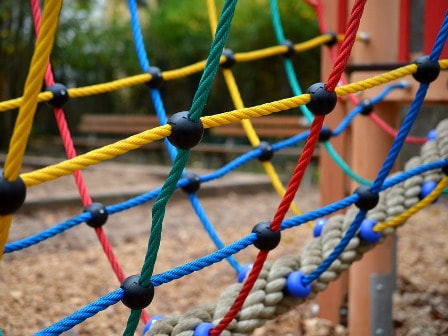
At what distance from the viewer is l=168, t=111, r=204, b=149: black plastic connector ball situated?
63 centimetres

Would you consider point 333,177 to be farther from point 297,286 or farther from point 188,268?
point 188,268

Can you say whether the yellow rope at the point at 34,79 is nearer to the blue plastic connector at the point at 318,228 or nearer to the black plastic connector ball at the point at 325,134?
the blue plastic connector at the point at 318,228

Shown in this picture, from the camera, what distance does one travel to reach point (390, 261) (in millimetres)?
1324

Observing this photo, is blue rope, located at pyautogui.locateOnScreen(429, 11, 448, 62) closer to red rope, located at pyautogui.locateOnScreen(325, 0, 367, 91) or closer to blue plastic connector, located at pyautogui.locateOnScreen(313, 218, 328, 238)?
red rope, located at pyautogui.locateOnScreen(325, 0, 367, 91)

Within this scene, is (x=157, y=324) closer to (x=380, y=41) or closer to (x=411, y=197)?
(x=411, y=197)

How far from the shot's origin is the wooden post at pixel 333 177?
1523 mm

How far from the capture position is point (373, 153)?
4.38 feet

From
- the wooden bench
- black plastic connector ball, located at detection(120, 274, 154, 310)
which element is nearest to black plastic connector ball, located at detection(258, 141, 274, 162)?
black plastic connector ball, located at detection(120, 274, 154, 310)

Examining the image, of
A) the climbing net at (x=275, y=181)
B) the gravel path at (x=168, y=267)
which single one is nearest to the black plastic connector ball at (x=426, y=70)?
the climbing net at (x=275, y=181)

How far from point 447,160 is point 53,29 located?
2.67ft

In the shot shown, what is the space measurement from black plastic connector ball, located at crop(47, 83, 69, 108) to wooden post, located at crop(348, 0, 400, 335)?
0.68 meters

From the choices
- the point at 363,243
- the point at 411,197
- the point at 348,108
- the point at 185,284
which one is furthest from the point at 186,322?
the point at 185,284

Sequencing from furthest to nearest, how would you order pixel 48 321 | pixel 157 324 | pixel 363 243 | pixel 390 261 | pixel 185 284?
pixel 185 284, pixel 48 321, pixel 390 261, pixel 363 243, pixel 157 324

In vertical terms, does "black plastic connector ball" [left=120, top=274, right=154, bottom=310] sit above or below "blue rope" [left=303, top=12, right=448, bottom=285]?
below
